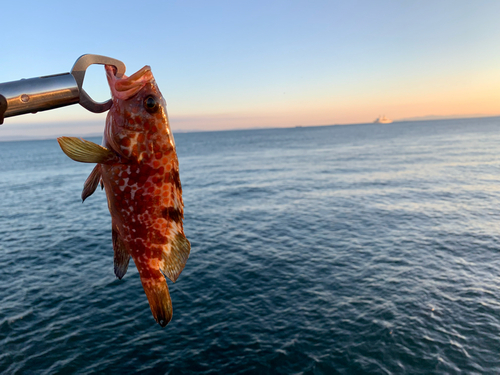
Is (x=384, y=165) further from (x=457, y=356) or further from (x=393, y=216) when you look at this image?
(x=457, y=356)

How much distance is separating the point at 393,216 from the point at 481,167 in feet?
142

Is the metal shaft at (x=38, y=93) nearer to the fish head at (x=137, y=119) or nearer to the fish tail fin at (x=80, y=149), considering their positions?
the fish tail fin at (x=80, y=149)

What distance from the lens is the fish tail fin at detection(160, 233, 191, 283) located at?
10.7ft

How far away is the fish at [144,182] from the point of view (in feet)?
10.4

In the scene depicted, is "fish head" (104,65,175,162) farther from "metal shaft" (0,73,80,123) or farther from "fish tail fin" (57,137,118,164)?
"metal shaft" (0,73,80,123)

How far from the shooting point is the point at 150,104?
320cm

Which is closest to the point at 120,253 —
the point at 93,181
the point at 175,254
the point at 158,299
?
the point at 175,254

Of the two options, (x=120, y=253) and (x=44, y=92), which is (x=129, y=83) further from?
(x=120, y=253)

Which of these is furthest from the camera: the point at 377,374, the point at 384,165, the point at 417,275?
the point at 384,165

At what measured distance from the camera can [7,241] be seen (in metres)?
34.0

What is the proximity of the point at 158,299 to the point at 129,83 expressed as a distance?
1.97 meters

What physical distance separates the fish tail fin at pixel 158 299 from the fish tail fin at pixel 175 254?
0.47 ft

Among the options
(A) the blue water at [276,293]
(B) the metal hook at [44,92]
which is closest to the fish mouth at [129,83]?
(B) the metal hook at [44,92]

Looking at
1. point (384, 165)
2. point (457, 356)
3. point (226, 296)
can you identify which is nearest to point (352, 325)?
point (457, 356)
